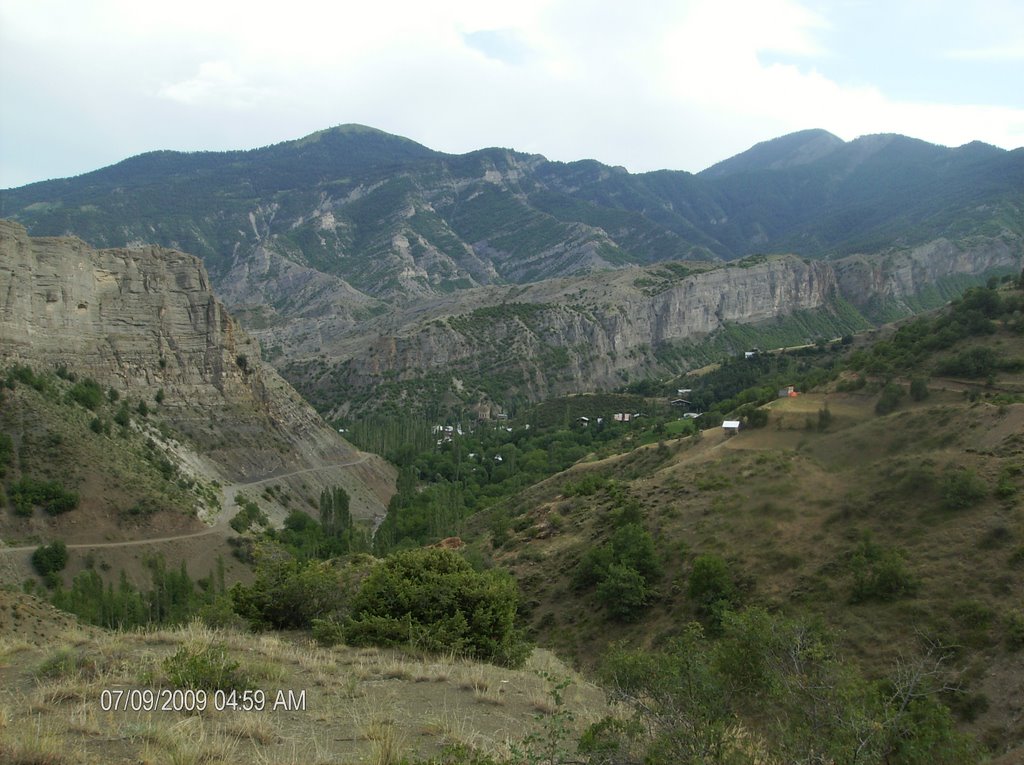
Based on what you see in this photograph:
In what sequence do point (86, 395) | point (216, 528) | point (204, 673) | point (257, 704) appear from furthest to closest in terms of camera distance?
point (86, 395), point (216, 528), point (204, 673), point (257, 704)

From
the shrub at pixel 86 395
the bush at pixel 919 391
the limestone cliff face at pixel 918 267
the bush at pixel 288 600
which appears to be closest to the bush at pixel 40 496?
the shrub at pixel 86 395

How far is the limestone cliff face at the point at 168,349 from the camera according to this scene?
206 ft

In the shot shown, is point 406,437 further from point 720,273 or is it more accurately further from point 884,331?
point 720,273

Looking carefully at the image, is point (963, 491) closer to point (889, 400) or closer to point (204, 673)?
point (889, 400)

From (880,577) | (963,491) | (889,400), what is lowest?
(880,577)

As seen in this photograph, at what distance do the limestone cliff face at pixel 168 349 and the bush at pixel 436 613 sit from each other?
5383 cm

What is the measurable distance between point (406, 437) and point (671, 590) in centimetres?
8090

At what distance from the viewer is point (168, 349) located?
73.8m

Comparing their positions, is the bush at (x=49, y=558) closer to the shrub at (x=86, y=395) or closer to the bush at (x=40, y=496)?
the bush at (x=40, y=496)

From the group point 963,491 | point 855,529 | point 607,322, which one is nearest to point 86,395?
point 855,529
